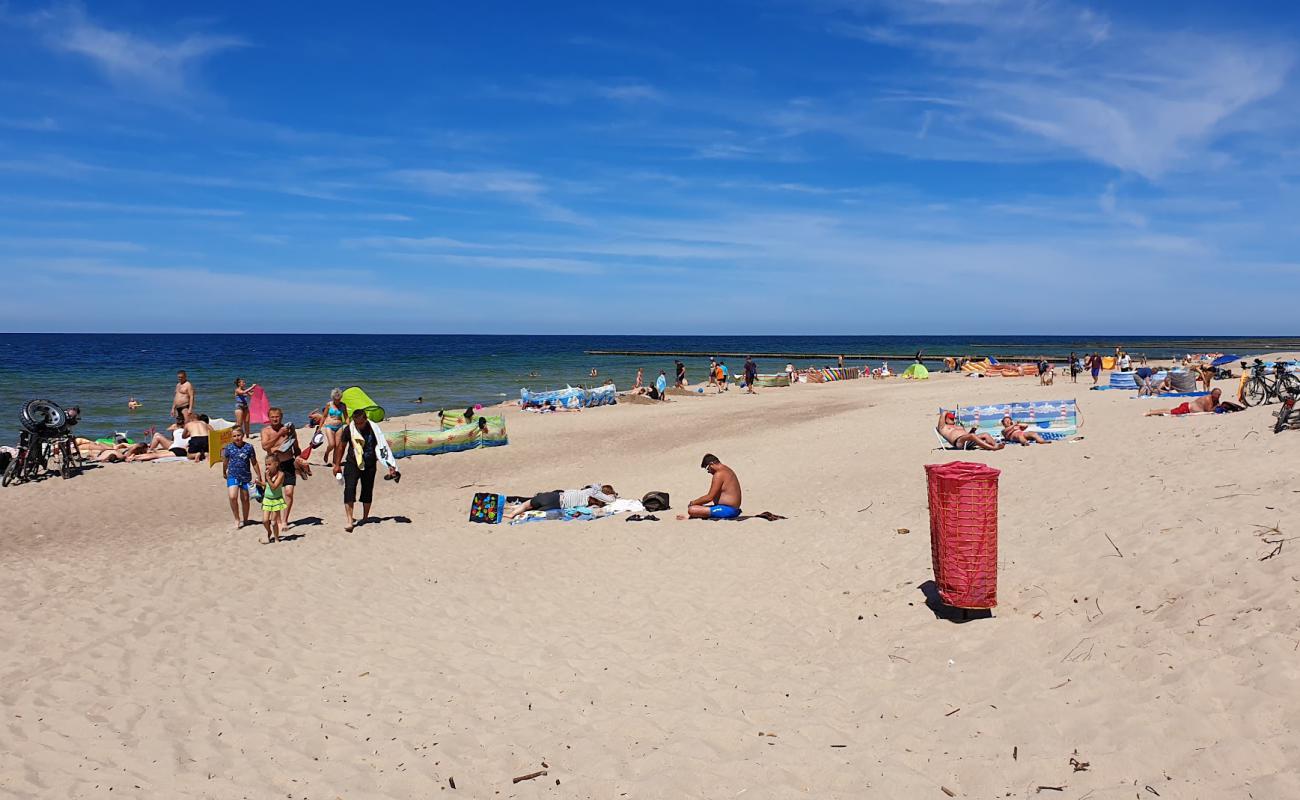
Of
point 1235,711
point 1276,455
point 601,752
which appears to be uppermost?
point 1276,455

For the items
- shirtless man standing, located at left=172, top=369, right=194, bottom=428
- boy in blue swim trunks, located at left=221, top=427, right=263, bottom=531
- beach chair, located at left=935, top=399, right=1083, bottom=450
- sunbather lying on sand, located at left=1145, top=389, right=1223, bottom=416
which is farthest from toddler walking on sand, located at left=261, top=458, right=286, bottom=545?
sunbather lying on sand, located at left=1145, top=389, right=1223, bottom=416

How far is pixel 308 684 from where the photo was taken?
5.80 meters

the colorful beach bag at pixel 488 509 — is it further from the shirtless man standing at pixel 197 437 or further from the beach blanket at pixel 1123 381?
the beach blanket at pixel 1123 381

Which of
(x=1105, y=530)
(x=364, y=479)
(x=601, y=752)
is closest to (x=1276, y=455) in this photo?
(x=1105, y=530)

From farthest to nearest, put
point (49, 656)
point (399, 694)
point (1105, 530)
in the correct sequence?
point (1105, 530), point (49, 656), point (399, 694)

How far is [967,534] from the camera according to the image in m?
6.26

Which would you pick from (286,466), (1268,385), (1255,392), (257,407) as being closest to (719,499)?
(286,466)

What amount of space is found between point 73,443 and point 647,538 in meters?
12.7

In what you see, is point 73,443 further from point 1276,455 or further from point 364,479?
point 1276,455

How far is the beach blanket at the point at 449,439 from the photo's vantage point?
17.8 meters

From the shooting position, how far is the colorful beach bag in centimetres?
1142

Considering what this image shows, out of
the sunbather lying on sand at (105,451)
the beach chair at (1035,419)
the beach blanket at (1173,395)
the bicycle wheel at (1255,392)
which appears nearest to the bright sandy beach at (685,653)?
the beach chair at (1035,419)

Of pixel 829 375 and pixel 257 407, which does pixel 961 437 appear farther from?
pixel 829 375

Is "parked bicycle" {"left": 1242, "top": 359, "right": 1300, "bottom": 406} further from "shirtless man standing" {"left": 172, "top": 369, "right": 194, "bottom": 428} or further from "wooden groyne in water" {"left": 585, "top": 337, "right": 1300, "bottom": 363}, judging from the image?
"wooden groyne in water" {"left": 585, "top": 337, "right": 1300, "bottom": 363}
